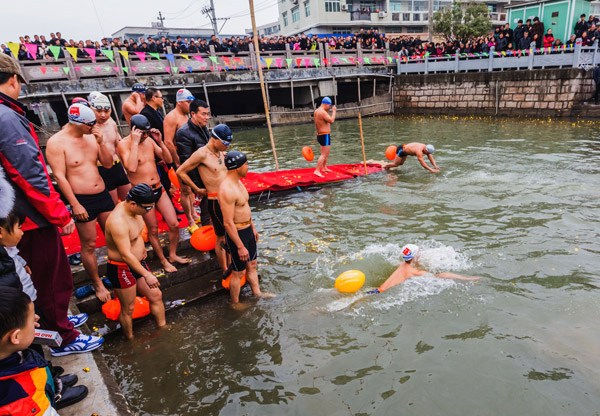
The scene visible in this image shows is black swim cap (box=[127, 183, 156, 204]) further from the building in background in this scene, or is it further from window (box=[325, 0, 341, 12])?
window (box=[325, 0, 341, 12])

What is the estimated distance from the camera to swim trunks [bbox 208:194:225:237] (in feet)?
16.2

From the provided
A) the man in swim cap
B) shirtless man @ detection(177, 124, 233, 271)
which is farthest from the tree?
the man in swim cap

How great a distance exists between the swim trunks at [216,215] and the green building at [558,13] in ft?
74.7

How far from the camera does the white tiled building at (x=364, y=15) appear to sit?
43812 millimetres

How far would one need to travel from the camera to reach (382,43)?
26.9m

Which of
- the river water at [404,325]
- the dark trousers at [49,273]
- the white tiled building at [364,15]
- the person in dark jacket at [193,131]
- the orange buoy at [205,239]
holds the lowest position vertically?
the river water at [404,325]

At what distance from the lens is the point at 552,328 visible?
413 cm

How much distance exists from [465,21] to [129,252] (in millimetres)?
Result: 31420

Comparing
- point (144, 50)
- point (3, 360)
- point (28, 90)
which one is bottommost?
point (3, 360)

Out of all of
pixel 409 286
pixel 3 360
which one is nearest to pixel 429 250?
pixel 409 286

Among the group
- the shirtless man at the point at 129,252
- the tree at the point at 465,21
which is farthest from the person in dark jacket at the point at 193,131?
the tree at the point at 465,21

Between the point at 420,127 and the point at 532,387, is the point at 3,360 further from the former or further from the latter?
the point at 420,127

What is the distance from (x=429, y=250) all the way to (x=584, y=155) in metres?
8.14

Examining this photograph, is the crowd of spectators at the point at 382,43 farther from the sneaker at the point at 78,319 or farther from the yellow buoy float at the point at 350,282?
the yellow buoy float at the point at 350,282
